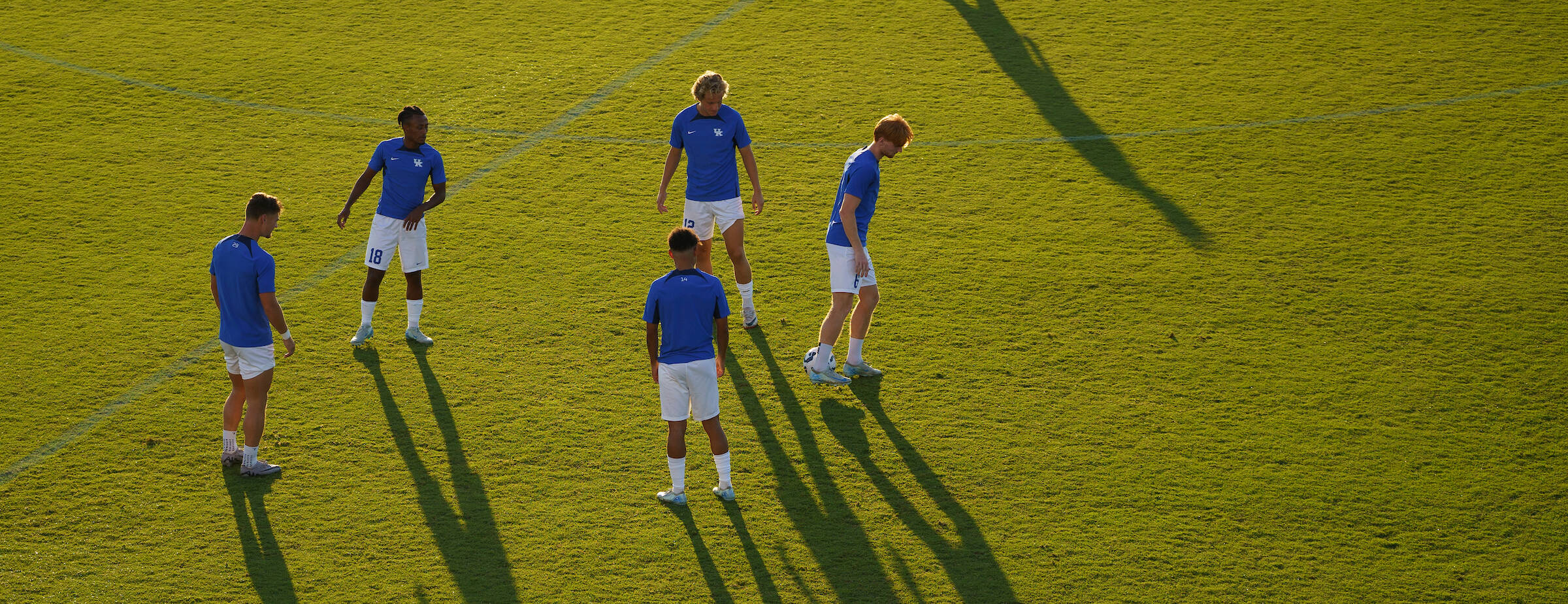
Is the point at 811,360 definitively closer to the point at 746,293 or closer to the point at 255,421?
the point at 746,293

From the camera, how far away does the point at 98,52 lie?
13.0 metres

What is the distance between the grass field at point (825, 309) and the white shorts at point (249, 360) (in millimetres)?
658

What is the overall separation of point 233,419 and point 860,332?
12.4 ft

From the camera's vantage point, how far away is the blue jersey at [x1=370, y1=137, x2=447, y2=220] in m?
7.61

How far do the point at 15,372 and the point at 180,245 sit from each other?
1.90 meters

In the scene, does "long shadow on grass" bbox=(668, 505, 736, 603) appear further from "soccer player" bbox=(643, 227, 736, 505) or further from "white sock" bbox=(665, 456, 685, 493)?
"soccer player" bbox=(643, 227, 736, 505)

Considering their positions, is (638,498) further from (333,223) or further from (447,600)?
(333,223)

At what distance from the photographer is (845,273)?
7.21 meters

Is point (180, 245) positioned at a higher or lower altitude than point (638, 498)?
higher

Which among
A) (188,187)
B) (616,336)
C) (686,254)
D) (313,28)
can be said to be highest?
(313,28)

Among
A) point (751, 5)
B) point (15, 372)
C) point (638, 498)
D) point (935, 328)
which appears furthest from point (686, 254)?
point (751, 5)

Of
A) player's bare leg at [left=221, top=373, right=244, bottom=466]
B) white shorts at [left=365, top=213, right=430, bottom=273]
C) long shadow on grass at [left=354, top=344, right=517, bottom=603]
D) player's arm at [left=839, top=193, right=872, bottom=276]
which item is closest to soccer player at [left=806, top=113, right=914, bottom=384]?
player's arm at [left=839, top=193, right=872, bottom=276]

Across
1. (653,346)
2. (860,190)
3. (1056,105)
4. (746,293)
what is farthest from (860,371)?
(1056,105)

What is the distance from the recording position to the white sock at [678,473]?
20.4ft
